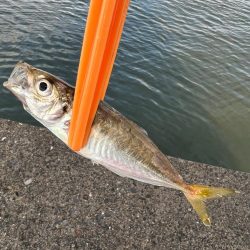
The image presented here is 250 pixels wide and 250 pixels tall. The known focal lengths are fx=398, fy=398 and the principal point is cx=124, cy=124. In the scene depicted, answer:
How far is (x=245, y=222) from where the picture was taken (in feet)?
19.4

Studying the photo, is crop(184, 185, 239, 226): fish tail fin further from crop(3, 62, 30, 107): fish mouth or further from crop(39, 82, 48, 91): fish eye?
crop(3, 62, 30, 107): fish mouth

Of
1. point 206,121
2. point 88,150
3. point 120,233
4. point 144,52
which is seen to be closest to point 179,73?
point 144,52

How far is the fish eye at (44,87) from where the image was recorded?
11.0 ft

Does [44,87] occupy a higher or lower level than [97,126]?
higher

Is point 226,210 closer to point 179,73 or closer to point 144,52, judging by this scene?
point 179,73

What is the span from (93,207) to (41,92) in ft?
9.07

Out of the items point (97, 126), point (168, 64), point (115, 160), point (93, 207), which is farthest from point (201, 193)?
point (168, 64)

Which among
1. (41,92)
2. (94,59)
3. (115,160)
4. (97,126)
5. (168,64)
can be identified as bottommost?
(168,64)

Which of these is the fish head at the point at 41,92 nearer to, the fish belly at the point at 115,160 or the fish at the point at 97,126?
the fish at the point at 97,126

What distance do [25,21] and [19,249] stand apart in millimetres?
11229

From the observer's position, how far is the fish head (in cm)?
334

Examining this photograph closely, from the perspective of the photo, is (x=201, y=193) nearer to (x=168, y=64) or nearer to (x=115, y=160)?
(x=115, y=160)

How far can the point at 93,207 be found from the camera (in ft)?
18.8

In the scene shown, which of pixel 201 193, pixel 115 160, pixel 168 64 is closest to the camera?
pixel 115 160
